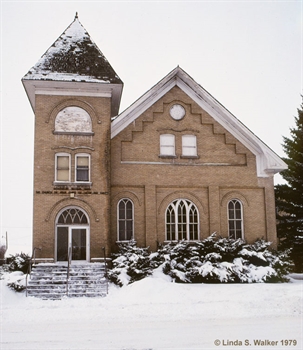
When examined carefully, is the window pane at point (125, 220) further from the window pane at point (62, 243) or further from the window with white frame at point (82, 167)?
the window pane at point (62, 243)

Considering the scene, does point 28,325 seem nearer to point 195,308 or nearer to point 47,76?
point 195,308

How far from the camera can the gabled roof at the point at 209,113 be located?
23.6m

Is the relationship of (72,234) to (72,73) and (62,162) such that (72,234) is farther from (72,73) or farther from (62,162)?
(72,73)

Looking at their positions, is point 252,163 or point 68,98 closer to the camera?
point 68,98

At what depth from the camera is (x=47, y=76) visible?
21.8m

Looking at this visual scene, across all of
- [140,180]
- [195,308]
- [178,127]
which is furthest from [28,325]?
[178,127]

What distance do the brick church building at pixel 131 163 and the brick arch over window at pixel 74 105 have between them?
5 centimetres

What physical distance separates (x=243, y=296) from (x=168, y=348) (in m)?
7.53

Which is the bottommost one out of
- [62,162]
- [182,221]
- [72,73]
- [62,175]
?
[182,221]

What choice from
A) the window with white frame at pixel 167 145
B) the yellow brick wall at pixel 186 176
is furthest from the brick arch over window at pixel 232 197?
the window with white frame at pixel 167 145

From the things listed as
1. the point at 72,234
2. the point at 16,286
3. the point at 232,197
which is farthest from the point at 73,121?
the point at 232,197

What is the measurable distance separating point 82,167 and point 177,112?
5.89 m

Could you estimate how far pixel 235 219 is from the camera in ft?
79.8

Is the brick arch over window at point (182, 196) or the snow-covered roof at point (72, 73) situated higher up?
the snow-covered roof at point (72, 73)
